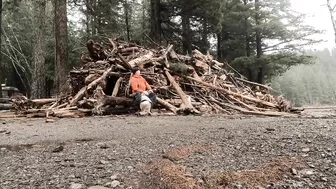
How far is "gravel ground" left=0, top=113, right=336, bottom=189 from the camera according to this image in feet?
10.1

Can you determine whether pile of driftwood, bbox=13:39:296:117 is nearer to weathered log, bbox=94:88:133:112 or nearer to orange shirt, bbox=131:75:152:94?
weathered log, bbox=94:88:133:112

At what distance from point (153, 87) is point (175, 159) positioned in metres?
6.21

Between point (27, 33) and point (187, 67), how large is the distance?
2660 cm

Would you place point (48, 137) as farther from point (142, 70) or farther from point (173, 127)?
point (142, 70)

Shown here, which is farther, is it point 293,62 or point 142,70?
point 293,62

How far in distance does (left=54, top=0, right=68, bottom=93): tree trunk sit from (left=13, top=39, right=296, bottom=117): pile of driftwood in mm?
543

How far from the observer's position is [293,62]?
72.3 feet

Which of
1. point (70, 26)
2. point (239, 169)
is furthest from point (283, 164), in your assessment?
point (70, 26)

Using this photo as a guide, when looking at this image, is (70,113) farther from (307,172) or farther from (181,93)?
(307,172)

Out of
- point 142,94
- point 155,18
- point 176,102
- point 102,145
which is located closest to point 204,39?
point 155,18

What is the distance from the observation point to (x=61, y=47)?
10.8 meters

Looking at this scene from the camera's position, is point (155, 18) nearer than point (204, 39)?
Yes

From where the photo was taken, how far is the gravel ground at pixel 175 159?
3.06 metres

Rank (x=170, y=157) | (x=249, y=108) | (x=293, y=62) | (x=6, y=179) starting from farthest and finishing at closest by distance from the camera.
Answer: (x=293, y=62)
(x=249, y=108)
(x=170, y=157)
(x=6, y=179)
